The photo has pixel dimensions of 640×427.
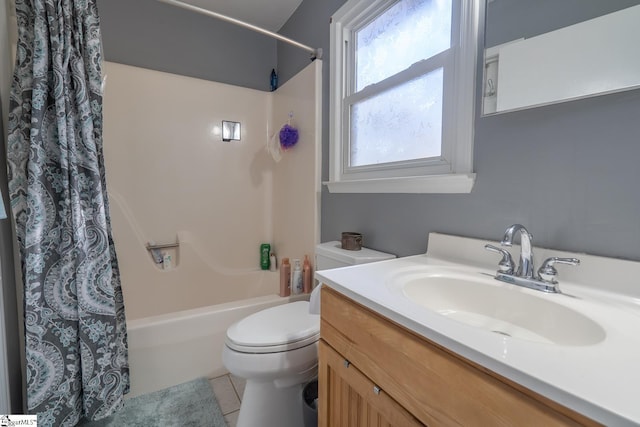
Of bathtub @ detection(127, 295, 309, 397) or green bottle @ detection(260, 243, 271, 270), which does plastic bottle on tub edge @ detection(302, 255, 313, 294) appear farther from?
green bottle @ detection(260, 243, 271, 270)

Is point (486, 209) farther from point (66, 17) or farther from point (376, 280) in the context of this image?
point (66, 17)

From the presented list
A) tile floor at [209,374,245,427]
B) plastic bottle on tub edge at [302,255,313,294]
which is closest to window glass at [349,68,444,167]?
plastic bottle on tub edge at [302,255,313,294]

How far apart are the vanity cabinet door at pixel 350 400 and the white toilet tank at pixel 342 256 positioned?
473mm

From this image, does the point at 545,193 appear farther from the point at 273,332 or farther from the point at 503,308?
the point at 273,332

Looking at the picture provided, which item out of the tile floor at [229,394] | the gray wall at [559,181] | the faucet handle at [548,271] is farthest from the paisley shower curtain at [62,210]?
the faucet handle at [548,271]

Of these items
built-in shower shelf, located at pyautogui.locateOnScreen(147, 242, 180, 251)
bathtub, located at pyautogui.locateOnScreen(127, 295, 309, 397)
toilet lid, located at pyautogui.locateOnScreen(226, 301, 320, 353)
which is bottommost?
bathtub, located at pyautogui.locateOnScreen(127, 295, 309, 397)

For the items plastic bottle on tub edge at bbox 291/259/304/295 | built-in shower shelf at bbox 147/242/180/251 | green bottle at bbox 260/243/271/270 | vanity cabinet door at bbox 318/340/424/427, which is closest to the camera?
vanity cabinet door at bbox 318/340/424/427

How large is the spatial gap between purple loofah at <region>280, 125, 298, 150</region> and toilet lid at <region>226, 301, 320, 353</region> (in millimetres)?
1191

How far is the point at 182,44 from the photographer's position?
2072 mm

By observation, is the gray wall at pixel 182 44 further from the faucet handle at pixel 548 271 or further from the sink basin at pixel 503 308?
the faucet handle at pixel 548 271

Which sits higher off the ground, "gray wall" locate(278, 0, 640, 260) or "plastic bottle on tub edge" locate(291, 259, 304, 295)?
"gray wall" locate(278, 0, 640, 260)

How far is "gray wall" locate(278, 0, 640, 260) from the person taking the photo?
0.66m

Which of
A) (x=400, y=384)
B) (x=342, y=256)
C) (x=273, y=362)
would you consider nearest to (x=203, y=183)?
(x=342, y=256)

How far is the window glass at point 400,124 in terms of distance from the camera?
113 cm
